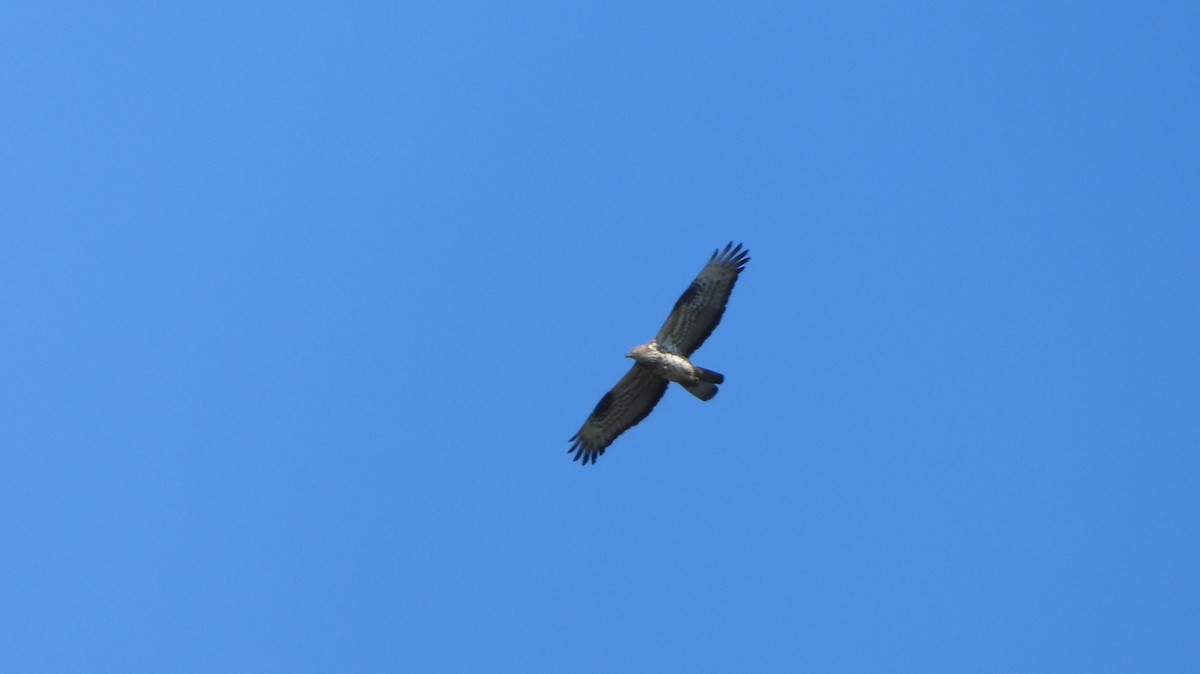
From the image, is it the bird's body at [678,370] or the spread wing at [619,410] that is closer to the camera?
the bird's body at [678,370]

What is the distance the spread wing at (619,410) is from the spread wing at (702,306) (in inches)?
25.0

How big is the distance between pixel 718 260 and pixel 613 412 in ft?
9.55

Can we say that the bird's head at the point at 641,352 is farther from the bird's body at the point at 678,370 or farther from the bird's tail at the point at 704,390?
the bird's tail at the point at 704,390

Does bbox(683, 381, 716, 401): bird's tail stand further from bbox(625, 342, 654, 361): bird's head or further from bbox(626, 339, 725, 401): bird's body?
bbox(625, 342, 654, 361): bird's head

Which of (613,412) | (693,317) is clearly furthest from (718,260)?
(613,412)

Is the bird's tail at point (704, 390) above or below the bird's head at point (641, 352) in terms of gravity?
below

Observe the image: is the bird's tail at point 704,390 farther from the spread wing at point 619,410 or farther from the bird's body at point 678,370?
the spread wing at point 619,410

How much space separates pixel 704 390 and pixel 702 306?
4.26 ft

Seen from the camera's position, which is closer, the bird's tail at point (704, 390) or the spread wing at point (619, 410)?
the bird's tail at point (704, 390)

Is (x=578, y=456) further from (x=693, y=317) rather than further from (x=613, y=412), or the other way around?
(x=693, y=317)

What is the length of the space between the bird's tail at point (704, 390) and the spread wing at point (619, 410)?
840 millimetres

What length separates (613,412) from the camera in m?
23.6

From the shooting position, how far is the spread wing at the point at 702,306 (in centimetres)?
2250

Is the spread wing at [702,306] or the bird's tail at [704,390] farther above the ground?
the spread wing at [702,306]
